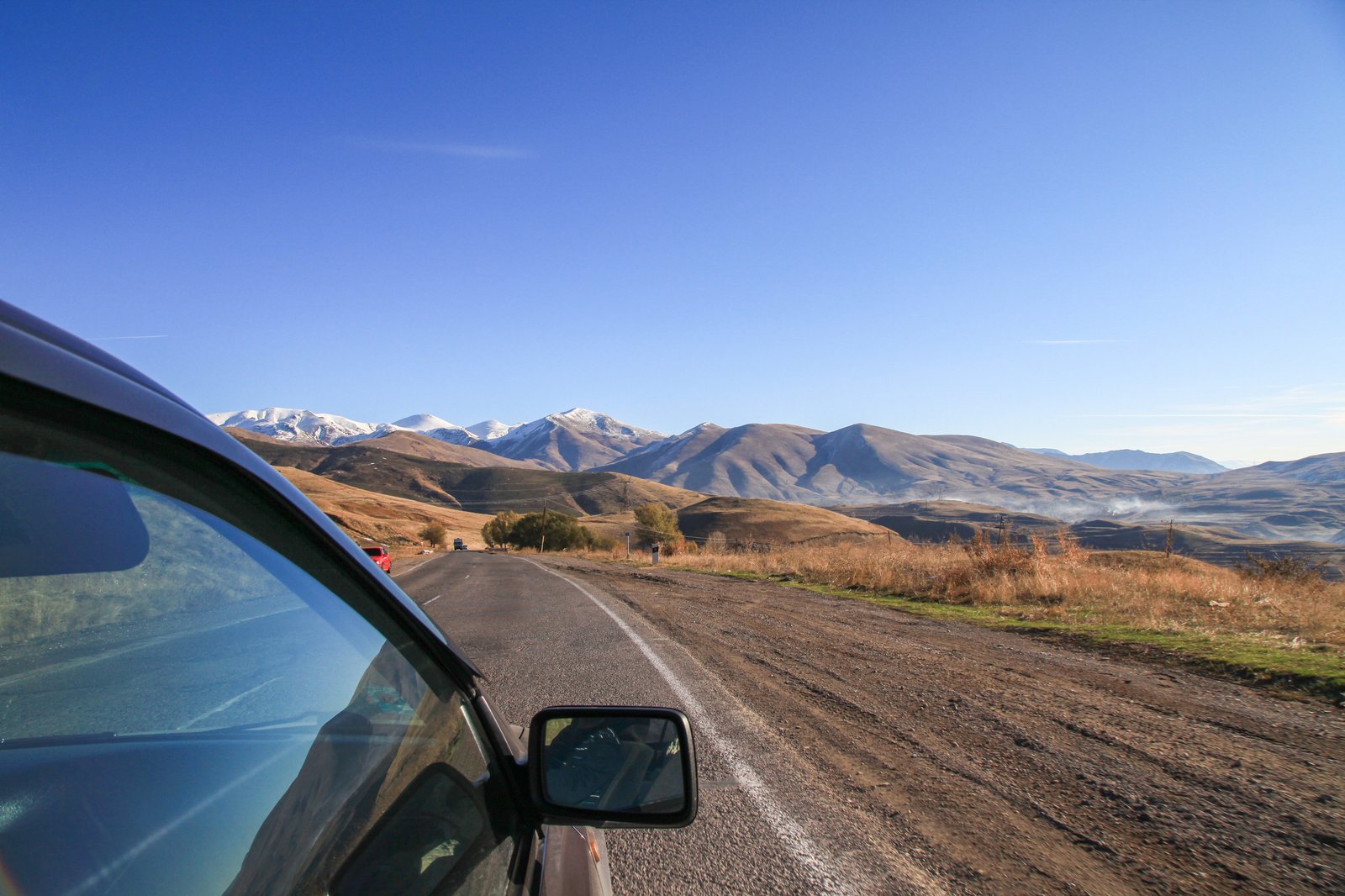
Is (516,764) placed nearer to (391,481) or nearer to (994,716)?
(994,716)

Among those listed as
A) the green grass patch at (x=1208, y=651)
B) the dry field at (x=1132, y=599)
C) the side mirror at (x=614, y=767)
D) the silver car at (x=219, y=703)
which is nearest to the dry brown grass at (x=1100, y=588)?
the dry field at (x=1132, y=599)

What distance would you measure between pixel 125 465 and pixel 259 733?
0.70m

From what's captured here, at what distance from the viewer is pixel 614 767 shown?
6.18ft

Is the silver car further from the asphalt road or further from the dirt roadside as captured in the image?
the dirt roadside

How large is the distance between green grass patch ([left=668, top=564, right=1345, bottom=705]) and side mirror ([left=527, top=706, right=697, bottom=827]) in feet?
24.0

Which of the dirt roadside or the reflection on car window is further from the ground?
the reflection on car window

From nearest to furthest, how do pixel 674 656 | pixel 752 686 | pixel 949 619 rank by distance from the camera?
pixel 752 686 → pixel 674 656 → pixel 949 619

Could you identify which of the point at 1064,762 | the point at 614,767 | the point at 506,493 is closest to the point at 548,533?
the point at 1064,762

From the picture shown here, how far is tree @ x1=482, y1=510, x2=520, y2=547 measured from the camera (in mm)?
71500

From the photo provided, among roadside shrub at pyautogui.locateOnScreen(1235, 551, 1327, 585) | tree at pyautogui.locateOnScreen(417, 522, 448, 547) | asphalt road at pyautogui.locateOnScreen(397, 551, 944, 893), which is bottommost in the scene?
tree at pyautogui.locateOnScreen(417, 522, 448, 547)

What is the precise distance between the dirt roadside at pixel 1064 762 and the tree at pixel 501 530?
212 feet

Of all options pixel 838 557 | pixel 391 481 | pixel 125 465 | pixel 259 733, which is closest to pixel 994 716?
pixel 259 733

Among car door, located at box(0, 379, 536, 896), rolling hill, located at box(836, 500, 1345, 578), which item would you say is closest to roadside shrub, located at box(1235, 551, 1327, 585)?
car door, located at box(0, 379, 536, 896)

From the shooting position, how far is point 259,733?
4.63ft
